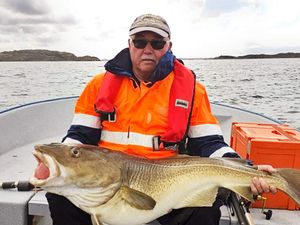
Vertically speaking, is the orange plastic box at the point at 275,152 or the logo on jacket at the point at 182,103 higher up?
the logo on jacket at the point at 182,103

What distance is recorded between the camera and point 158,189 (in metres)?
2.94

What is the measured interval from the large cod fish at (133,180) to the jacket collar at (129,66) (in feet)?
3.29

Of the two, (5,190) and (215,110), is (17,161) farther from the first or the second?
(215,110)

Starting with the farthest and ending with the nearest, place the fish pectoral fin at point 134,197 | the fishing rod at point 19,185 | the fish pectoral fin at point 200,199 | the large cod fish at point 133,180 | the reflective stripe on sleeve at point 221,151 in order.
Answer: the fishing rod at point 19,185 < the reflective stripe on sleeve at point 221,151 < the fish pectoral fin at point 200,199 < the fish pectoral fin at point 134,197 < the large cod fish at point 133,180

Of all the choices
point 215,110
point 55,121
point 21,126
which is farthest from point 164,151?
point 215,110

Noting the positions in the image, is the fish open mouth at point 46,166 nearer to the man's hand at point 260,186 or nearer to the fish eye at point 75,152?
the fish eye at point 75,152

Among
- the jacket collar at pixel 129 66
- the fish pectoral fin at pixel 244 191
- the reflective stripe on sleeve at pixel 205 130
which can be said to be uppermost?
the jacket collar at pixel 129 66

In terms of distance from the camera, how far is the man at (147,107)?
143 inches

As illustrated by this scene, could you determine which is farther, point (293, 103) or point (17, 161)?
point (293, 103)

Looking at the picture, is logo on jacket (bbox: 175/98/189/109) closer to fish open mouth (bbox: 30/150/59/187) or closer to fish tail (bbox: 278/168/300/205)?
fish tail (bbox: 278/168/300/205)

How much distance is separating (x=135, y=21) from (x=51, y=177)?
6.50 ft

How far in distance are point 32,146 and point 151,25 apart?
3542 mm

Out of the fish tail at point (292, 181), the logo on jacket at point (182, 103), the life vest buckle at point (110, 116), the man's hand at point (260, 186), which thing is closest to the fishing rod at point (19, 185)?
the life vest buckle at point (110, 116)

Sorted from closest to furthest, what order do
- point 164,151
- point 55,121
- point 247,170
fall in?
point 247,170, point 164,151, point 55,121
